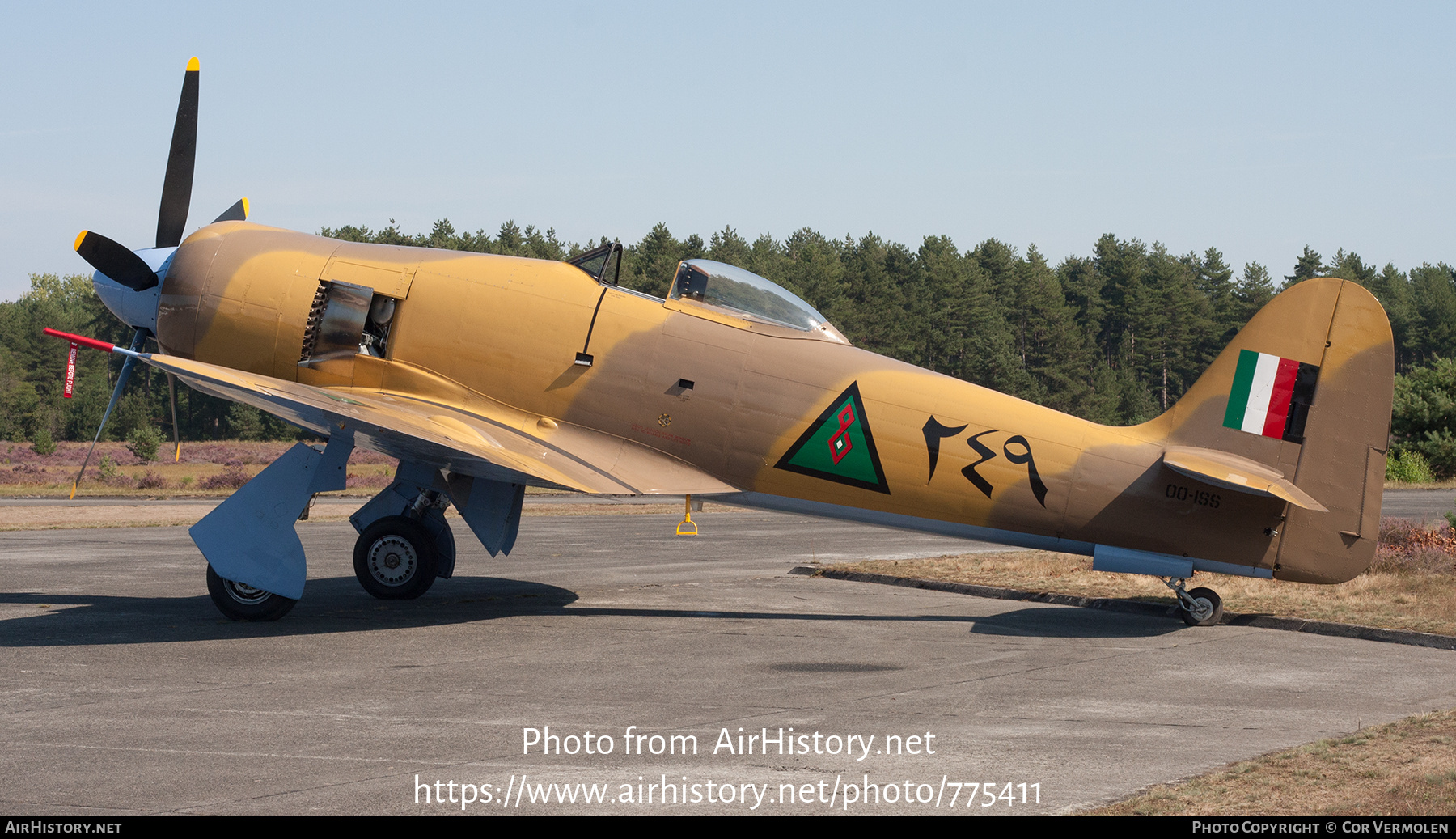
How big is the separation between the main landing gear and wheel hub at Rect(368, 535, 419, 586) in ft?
26.9

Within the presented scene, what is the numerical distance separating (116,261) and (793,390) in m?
7.78

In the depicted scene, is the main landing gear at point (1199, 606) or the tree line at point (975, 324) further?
the tree line at point (975, 324)

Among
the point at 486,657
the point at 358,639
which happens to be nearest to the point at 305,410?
the point at 358,639

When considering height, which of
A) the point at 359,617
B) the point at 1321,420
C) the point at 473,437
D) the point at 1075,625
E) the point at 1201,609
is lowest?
the point at 359,617

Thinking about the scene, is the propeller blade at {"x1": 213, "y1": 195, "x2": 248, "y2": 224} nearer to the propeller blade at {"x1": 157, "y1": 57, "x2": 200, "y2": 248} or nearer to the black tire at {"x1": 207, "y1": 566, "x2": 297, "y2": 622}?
the propeller blade at {"x1": 157, "y1": 57, "x2": 200, "y2": 248}

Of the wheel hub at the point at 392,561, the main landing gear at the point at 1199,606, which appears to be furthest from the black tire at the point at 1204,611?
the wheel hub at the point at 392,561

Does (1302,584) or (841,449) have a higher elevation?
(841,449)

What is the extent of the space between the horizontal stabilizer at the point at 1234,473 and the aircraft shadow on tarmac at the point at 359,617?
5.57 feet

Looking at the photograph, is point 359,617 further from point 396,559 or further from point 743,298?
point 743,298

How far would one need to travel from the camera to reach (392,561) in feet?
41.5

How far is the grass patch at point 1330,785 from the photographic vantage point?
17.0 ft

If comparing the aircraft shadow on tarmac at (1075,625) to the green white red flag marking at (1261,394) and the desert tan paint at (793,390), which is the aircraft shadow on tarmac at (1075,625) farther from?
the green white red flag marking at (1261,394)

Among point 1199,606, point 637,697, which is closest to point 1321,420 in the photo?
point 1199,606
